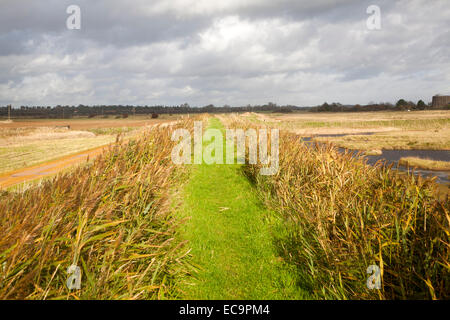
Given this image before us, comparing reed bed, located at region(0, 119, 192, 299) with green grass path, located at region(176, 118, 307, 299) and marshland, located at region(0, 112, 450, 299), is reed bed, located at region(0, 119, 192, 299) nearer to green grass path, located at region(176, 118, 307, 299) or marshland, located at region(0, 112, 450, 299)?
marshland, located at region(0, 112, 450, 299)

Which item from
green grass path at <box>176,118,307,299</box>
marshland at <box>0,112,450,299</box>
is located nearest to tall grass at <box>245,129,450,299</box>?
marshland at <box>0,112,450,299</box>

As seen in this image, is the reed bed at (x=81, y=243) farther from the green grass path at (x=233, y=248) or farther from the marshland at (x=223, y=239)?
the green grass path at (x=233, y=248)

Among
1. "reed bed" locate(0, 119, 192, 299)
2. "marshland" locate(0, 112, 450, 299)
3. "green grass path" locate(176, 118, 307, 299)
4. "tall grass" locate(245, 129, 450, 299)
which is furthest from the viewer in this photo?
"green grass path" locate(176, 118, 307, 299)

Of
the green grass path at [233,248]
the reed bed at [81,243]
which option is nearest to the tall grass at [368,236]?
the green grass path at [233,248]

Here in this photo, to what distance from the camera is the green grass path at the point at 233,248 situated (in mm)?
3854

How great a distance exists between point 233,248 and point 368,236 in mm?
2577

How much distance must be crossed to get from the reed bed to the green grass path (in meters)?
0.53

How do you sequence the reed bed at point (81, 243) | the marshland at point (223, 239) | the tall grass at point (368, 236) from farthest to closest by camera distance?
the tall grass at point (368, 236), the marshland at point (223, 239), the reed bed at point (81, 243)

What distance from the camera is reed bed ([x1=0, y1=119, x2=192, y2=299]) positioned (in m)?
2.27

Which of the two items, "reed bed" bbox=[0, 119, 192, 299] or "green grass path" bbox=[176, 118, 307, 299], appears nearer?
"reed bed" bbox=[0, 119, 192, 299]

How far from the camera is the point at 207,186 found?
9.78m

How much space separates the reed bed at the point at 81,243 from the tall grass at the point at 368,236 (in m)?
2.17
